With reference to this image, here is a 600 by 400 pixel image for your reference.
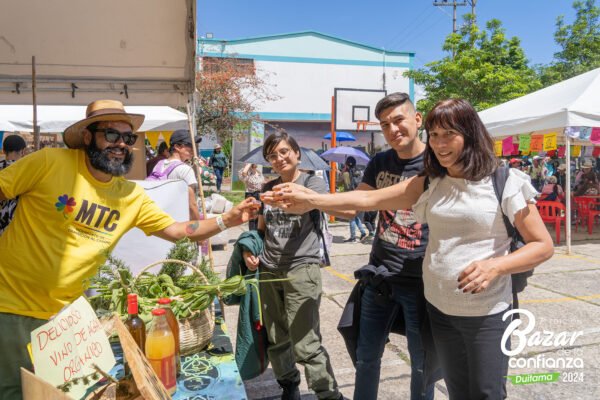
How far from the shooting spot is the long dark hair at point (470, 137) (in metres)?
1.79

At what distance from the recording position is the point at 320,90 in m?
28.2

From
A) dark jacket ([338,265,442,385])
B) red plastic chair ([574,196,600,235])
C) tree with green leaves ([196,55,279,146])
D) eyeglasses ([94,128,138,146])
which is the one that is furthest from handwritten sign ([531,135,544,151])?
tree with green leaves ([196,55,279,146])

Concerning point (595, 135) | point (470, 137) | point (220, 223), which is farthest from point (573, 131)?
point (220, 223)

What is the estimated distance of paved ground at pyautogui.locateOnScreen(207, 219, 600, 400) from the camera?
10.1 ft

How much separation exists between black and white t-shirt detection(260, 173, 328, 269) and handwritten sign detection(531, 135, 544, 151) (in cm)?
830

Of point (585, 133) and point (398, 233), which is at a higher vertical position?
point (585, 133)

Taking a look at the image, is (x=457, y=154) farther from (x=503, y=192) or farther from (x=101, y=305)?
(x=101, y=305)

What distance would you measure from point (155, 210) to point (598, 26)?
1038 inches

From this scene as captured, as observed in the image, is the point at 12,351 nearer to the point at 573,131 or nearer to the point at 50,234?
the point at 50,234

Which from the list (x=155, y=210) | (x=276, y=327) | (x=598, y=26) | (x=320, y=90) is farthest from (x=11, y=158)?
(x=598, y=26)

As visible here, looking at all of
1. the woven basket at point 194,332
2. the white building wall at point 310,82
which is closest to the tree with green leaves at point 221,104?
the white building wall at point 310,82

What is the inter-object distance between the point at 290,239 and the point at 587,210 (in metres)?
10.1

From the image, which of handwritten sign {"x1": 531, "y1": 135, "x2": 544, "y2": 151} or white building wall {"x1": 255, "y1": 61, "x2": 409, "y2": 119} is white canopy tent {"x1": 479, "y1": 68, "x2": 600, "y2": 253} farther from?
white building wall {"x1": 255, "y1": 61, "x2": 409, "y2": 119}

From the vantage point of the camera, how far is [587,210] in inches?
395
